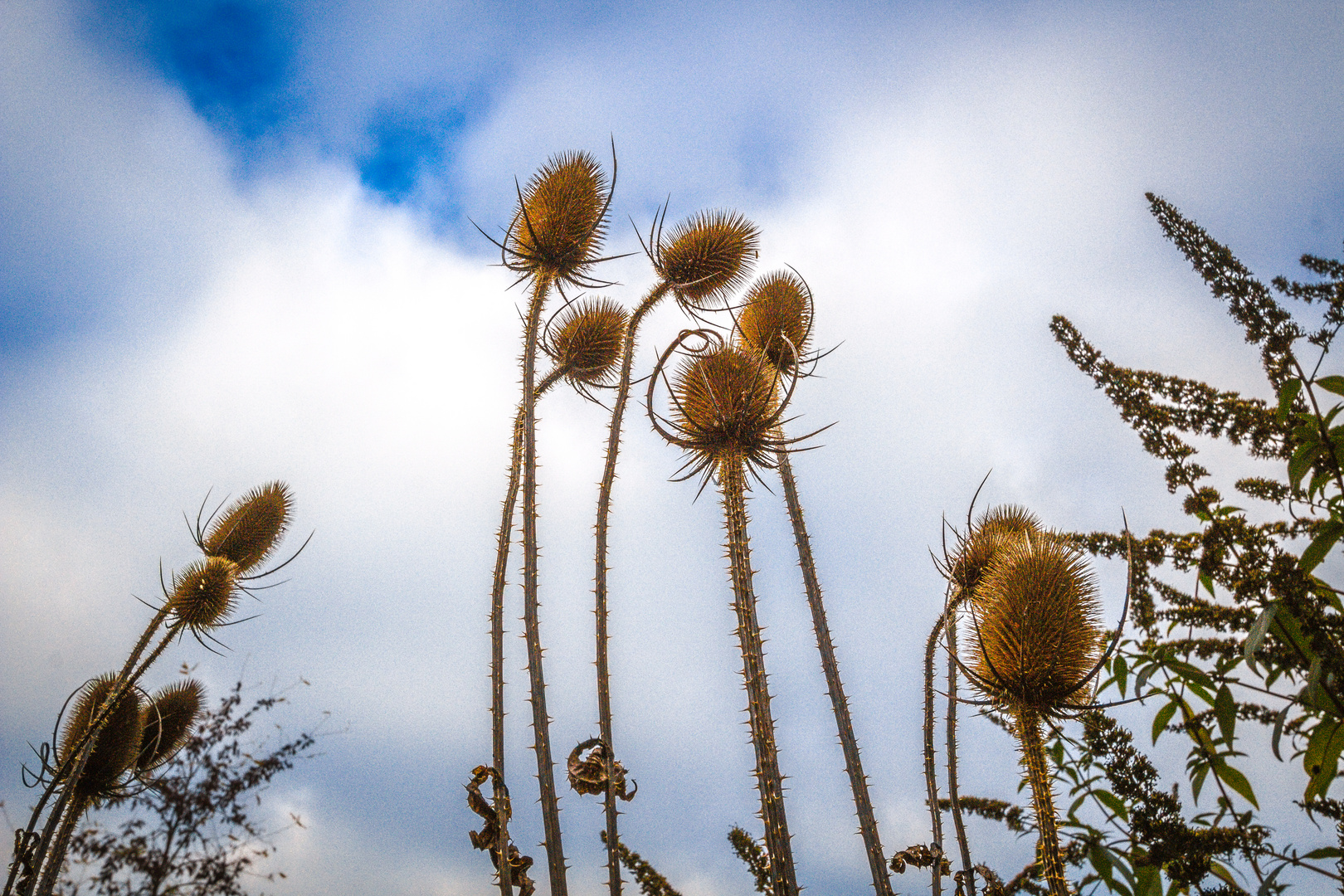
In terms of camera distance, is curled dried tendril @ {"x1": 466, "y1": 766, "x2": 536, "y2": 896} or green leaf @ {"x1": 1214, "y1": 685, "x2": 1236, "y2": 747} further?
curled dried tendril @ {"x1": 466, "y1": 766, "x2": 536, "y2": 896}

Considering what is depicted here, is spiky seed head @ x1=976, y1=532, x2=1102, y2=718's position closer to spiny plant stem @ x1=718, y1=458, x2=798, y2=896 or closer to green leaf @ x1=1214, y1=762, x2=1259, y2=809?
spiny plant stem @ x1=718, y1=458, x2=798, y2=896

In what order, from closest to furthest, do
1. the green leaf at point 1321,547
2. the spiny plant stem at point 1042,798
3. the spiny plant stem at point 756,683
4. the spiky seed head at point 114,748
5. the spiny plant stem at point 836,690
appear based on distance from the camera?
the green leaf at point 1321,547, the spiny plant stem at point 1042,798, the spiny plant stem at point 756,683, the spiny plant stem at point 836,690, the spiky seed head at point 114,748

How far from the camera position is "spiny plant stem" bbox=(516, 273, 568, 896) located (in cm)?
501

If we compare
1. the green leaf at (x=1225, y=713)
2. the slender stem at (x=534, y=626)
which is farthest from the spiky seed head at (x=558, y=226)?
Answer: the green leaf at (x=1225, y=713)

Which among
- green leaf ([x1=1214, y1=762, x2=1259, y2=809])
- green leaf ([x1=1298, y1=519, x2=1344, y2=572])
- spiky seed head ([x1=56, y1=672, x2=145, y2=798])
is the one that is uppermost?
spiky seed head ([x1=56, y1=672, x2=145, y2=798])

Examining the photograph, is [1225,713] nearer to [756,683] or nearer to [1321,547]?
[1321,547]

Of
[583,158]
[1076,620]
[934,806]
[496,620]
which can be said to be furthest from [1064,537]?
[583,158]

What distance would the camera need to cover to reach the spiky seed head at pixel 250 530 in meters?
8.52

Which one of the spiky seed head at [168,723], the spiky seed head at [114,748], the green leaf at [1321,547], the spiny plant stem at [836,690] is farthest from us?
the spiky seed head at [168,723]

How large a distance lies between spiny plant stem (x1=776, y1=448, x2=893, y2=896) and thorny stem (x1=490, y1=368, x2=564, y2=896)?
8.04 ft

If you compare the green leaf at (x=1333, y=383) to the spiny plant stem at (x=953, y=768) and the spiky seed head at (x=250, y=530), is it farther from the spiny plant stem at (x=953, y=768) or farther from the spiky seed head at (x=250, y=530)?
the spiky seed head at (x=250, y=530)

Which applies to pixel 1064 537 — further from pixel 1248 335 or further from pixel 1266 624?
pixel 1266 624

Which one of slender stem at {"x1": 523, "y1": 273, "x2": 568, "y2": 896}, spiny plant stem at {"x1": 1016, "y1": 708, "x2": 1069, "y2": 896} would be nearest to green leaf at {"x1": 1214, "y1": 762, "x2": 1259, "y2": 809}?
spiny plant stem at {"x1": 1016, "y1": 708, "x2": 1069, "y2": 896}

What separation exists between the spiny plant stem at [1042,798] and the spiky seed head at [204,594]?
25.1 feet
